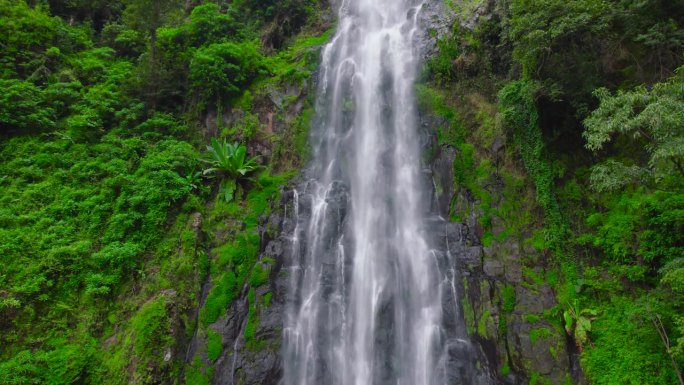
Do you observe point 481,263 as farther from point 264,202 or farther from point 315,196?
point 264,202

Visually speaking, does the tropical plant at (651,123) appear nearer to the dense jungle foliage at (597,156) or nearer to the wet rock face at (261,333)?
the dense jungle foliage at (597,156)

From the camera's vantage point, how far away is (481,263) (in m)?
10.4

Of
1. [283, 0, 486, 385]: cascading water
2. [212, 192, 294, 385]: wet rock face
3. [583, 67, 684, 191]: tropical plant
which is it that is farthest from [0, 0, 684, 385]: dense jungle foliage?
[283, 0, 486, 385]: cascading water

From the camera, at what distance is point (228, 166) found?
1264cm

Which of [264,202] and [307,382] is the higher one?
[264,202]

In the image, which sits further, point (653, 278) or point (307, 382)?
point (307, 382)

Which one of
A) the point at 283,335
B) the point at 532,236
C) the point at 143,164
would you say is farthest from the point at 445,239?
the point at 143,164

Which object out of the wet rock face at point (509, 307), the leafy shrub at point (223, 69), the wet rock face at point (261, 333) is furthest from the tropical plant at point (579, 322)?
the leafy shrub at point (223, 69)

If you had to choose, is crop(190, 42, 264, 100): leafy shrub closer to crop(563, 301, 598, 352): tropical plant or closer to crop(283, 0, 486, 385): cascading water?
crop(283, 0, 486, 385): cascading water

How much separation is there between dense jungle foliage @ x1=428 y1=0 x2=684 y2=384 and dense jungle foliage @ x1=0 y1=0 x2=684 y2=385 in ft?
0.16

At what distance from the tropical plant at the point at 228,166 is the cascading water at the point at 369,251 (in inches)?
90.3

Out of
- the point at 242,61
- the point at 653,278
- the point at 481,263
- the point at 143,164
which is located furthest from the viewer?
the point at 242,61

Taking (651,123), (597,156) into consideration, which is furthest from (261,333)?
(597,156)

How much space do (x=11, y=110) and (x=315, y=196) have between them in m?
11.1
